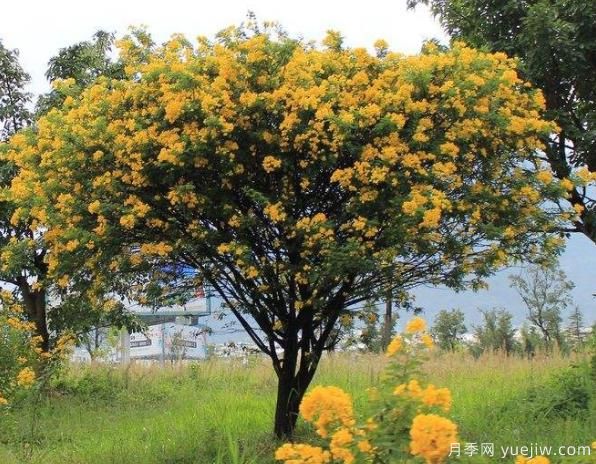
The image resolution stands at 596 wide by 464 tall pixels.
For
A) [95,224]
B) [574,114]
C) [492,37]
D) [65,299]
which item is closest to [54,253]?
[95,224]

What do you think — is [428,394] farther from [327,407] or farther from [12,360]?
[12,360]

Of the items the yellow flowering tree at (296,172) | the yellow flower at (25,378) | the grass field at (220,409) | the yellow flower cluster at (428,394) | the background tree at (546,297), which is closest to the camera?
the yellow flower cluster at (428,394)

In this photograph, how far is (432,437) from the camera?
1820 mm

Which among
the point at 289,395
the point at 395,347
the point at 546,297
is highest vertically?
the point at 546,297

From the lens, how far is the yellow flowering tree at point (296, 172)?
4555 mm

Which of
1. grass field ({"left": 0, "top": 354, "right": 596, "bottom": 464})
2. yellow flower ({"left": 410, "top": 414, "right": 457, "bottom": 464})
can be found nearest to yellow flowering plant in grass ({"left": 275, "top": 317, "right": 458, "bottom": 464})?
yellow flower ({"left": 410, "top": 414, "right": 457, "bottom": 464})

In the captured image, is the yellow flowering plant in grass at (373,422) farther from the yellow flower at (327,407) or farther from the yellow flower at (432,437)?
the yellow flower at (432,437)

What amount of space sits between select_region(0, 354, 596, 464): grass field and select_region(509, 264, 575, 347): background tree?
317 inches

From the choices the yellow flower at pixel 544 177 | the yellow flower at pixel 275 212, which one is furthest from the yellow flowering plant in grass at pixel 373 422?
the yellow flower at pixel 544 177

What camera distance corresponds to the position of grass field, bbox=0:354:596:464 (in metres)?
5.33

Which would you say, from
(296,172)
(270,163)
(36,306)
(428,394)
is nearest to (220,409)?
(36,306)

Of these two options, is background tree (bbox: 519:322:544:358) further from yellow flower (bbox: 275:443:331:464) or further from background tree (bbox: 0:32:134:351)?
yellow flower (bbox: 275:443:331:464)

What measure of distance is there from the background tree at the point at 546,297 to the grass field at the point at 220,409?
805 centimetres

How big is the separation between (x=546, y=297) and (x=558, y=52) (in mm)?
13223
